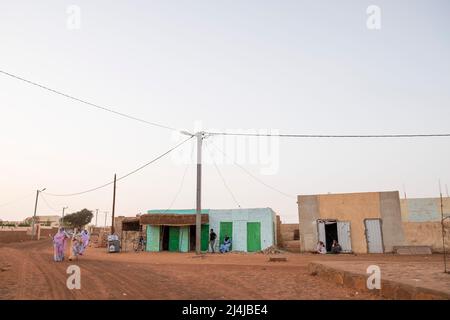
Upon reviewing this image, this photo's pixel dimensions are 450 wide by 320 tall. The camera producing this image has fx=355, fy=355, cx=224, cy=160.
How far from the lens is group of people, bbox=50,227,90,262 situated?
56.2 feet

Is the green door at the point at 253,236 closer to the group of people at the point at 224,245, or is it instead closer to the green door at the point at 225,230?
the green door at the point at 225,230

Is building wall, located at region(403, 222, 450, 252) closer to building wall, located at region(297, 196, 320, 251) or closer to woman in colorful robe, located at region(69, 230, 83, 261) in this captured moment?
building wall, located at region(297, 196, 320, 251)

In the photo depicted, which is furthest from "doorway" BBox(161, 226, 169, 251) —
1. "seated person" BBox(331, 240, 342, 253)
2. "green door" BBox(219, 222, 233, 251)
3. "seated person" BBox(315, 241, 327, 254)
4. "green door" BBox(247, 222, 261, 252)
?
"seated person" BBox(331, 240, 342, 253)

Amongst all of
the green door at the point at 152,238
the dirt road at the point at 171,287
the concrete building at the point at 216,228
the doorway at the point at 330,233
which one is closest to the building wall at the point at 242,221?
the concrete building at the point at 216,228

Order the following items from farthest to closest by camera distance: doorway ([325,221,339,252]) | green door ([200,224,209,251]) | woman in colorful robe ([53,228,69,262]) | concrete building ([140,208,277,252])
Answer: green door ([200,224,209,251]) → concrete building ([140,208,277,252]) → doorway ([325,221,339,252]) → woman in colorful robe ([53,228,69,262])

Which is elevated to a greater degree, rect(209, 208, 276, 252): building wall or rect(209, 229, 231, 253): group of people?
rect(209, 208, 276, 252): building wall

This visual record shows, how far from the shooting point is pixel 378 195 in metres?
26.0

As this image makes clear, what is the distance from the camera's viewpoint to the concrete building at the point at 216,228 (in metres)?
28.8

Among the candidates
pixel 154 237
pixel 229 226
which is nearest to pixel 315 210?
Result: pixel 229 226

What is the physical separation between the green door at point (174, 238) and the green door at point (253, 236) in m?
6.27

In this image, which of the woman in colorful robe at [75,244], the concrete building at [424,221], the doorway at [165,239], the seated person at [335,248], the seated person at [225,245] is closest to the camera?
the woman in colorful robe at [75,244]

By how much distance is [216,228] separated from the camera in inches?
1180
